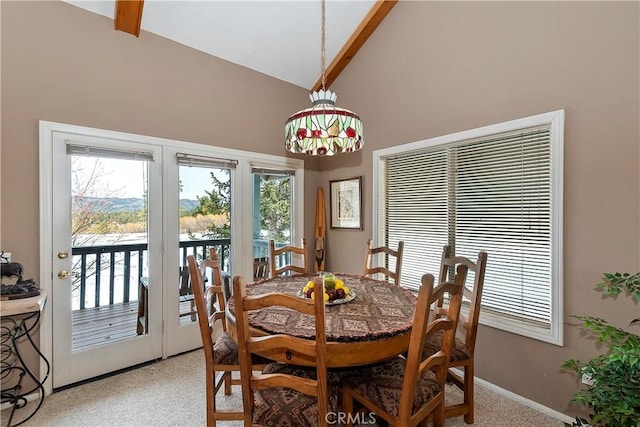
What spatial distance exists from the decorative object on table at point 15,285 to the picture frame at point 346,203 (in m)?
2.93

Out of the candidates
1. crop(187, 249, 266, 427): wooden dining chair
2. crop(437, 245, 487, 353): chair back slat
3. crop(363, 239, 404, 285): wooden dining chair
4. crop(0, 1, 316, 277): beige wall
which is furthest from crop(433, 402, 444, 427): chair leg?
crop(0, 1, 316, 277): beige wall

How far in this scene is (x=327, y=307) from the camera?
6.22 ft

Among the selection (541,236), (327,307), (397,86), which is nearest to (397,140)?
(397,86)

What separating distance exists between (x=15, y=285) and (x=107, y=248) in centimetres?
67

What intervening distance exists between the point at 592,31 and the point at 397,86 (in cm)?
157

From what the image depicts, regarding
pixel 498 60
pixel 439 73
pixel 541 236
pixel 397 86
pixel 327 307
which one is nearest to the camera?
pixel 327 307

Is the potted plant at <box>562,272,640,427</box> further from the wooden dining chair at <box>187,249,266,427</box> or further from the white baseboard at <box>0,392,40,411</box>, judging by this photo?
the white baseboard at <box>0,392,40,411</box>

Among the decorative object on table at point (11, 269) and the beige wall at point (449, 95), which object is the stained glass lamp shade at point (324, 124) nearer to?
the beige wall at point (449, 95)

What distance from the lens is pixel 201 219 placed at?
10.6ft

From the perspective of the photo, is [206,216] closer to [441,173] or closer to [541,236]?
[441,173]

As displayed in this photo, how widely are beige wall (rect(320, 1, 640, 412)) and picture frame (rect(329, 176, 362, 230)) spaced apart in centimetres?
86

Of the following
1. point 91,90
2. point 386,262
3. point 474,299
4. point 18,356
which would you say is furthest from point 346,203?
point 18,356

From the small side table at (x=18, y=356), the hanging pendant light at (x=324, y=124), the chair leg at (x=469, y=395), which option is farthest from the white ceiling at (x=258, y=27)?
the chair leg at (x=469, y=395)

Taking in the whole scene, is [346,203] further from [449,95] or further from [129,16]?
[129,16]
